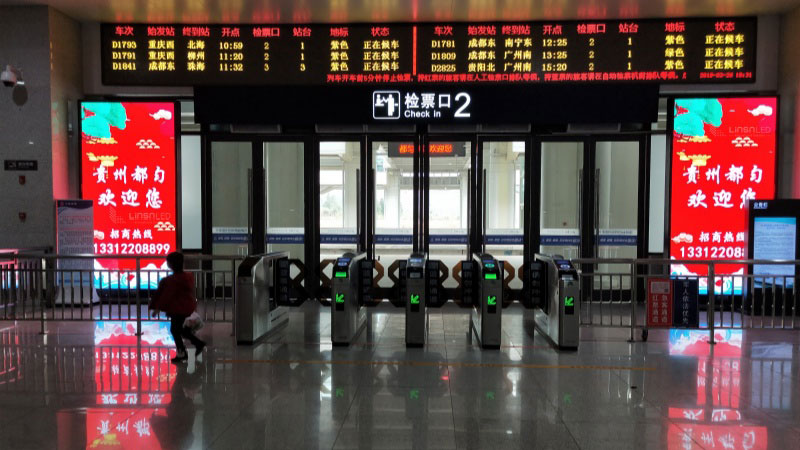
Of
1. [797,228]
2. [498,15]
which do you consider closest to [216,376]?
[498,15]

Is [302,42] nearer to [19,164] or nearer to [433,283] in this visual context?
[433,283]

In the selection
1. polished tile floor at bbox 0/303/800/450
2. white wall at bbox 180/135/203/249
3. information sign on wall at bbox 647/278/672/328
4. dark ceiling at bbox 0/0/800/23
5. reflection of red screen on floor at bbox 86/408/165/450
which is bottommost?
polished tile floor at bbox 0/303/800/450

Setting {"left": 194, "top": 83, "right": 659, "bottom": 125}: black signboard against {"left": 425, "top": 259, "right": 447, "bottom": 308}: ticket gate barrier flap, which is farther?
{"left": 194, "top": 83, "right": 659, "bottom": 125}: black signboard

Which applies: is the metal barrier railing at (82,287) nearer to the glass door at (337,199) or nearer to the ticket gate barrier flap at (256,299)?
the ticket gate barrier flap at (256,299)

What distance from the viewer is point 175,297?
6.23 metres

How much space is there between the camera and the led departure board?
9.11m

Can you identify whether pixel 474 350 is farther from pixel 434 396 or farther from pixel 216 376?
pixel 216 376

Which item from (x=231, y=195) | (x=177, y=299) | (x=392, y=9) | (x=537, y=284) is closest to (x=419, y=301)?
(x=537, y=284)

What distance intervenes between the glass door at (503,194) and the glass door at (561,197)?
0.41 metres

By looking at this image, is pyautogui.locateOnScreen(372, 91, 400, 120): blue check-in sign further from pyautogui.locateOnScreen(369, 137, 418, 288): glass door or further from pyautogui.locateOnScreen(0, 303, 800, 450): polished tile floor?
pyautogui.locateOnScreen(0, 303, 800, 450): polished tile floor

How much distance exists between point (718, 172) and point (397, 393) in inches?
301

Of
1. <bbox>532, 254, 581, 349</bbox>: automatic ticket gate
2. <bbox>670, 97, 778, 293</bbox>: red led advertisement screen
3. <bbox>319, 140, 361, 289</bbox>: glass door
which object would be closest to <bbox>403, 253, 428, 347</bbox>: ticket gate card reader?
<bbox>532, 254, 581, 349</bbox>: automatic ticket gate

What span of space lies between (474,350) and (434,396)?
1.87 m

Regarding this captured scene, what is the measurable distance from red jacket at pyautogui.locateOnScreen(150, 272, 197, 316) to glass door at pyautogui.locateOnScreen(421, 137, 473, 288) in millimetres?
5072
